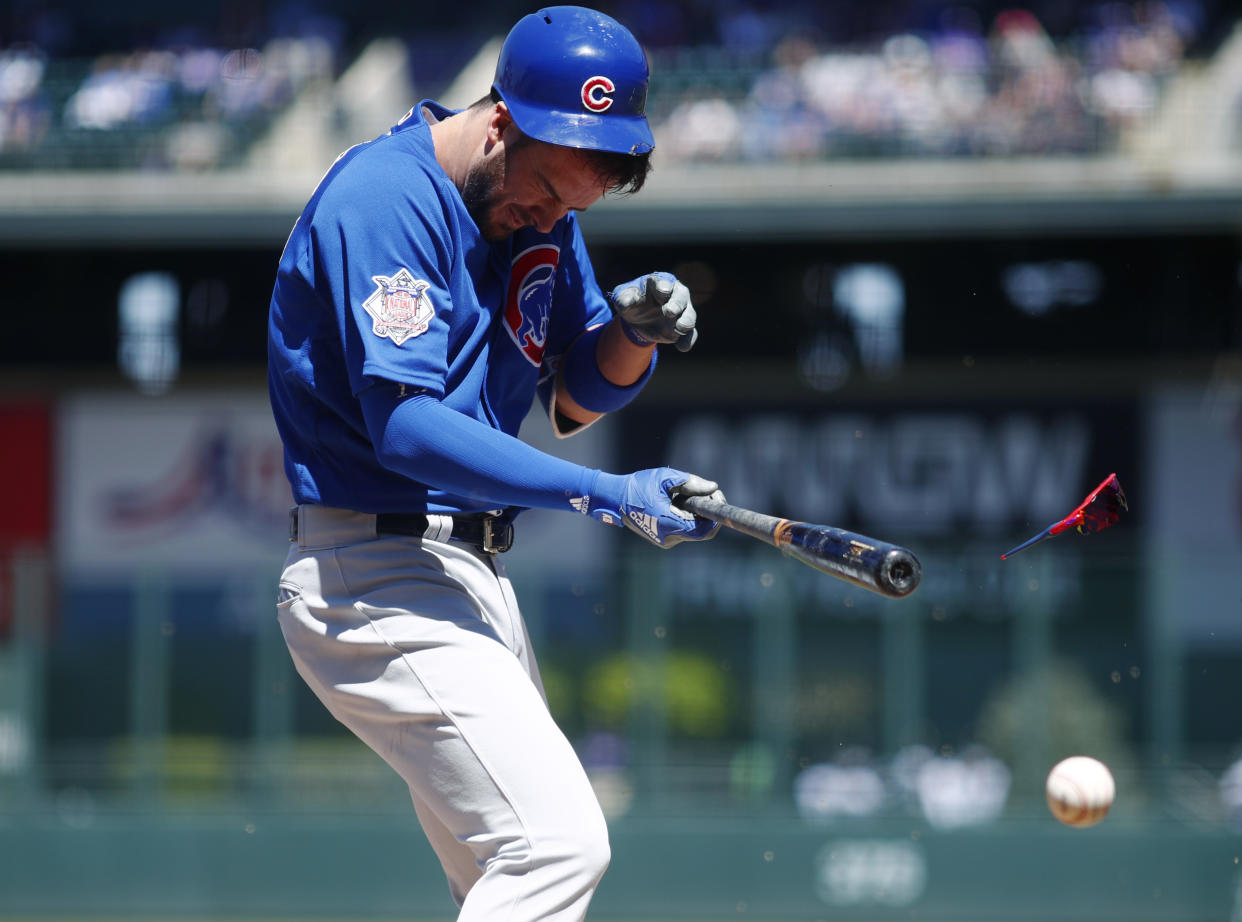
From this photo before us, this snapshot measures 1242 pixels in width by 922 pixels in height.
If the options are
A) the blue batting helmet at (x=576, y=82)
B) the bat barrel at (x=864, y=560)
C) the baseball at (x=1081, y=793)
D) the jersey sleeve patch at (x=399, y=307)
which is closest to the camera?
the bat barrel at (x=864, y=560)

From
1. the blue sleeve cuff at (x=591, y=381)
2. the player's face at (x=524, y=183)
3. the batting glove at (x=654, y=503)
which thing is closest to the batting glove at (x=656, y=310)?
the blue sleeve cuff at (x=591, y=381)

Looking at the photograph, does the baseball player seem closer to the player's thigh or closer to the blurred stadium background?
the player's thigh

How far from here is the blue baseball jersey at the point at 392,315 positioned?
2387 millimetres

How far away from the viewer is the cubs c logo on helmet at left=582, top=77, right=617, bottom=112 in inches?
99.1

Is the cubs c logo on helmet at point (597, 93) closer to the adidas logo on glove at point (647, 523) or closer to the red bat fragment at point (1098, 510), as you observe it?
the adidas logo on glove at point (647, 523)

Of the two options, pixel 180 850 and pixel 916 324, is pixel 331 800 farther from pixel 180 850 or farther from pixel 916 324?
pixel 916 324

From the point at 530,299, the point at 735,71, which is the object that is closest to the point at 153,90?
the point at 735,71

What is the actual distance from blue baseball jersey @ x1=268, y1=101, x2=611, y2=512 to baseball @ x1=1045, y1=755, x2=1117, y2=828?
1.82 metres

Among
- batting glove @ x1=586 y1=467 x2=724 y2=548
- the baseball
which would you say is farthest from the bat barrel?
the baseball

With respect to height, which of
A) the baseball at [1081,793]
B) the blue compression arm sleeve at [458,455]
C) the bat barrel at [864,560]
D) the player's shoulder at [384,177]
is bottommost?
the baseball at [1081,793]

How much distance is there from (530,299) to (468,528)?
1.49 ft

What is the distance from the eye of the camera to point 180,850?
9.61 meters

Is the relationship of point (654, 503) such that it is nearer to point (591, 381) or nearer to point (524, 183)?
point (524, 183)

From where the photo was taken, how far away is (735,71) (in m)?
12.8
